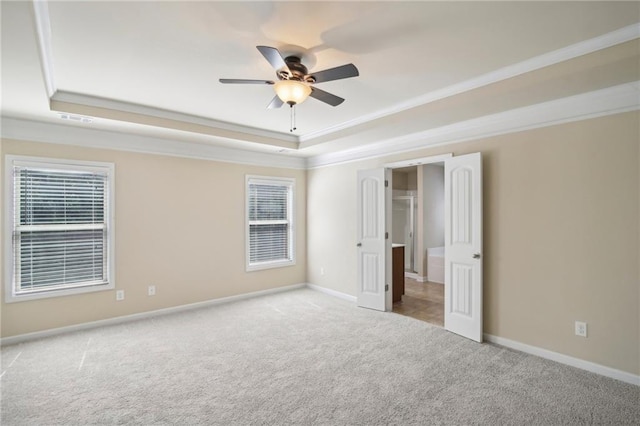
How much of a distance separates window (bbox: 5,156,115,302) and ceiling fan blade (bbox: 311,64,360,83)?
10.9ft

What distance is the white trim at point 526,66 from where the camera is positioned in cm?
217

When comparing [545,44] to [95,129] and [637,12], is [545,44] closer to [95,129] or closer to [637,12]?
[637,12]

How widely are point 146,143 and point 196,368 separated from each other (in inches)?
121

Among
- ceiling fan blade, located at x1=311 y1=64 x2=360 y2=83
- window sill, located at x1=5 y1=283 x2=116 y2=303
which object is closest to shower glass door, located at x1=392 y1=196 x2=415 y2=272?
ceiling fan blade, located at x1=311 y1=64 x2=360 y2=83

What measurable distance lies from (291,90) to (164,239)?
3.21 meters

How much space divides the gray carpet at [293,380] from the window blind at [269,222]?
71.7 inches

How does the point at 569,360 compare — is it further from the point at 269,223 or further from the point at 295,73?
the point at 269,223

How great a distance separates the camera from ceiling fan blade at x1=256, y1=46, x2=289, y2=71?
198 cm

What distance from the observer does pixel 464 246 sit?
370 centimetres

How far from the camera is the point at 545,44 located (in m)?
2.34

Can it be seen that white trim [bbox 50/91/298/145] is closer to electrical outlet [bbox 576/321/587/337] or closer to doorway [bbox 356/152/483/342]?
doorway [bbox 356/152/483/342]

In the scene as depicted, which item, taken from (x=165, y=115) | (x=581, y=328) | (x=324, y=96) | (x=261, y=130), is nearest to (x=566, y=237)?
(x=581, y=328)

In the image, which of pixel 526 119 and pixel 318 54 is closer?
pixel 318 54

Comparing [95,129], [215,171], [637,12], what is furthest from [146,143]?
[637,12]
